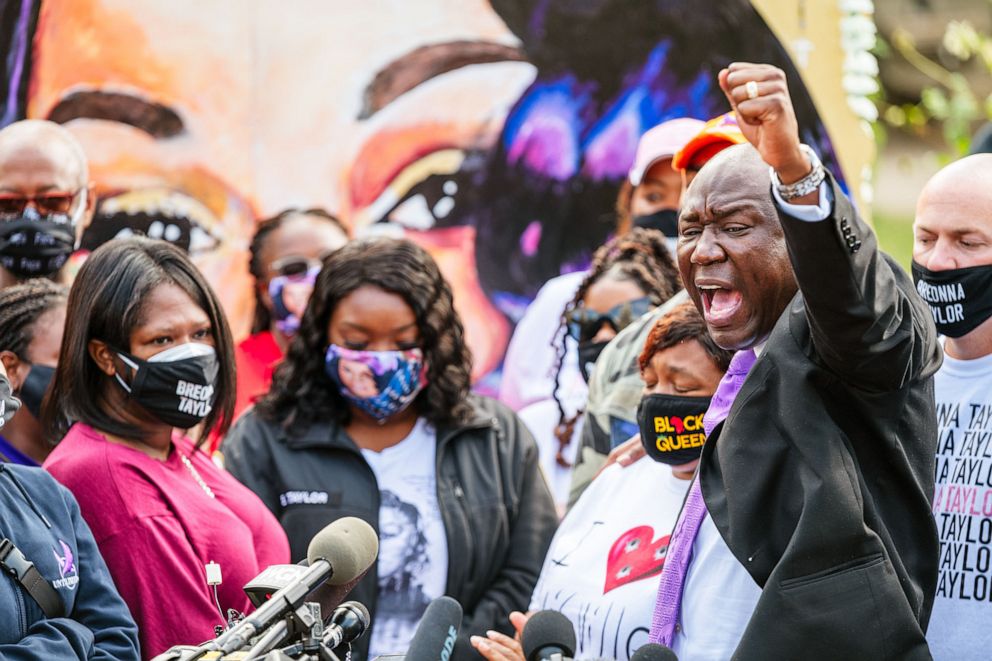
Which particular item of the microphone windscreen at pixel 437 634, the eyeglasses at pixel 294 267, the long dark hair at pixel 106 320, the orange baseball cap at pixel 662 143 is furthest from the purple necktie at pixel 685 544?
the eyeglasses at pixel 294 267

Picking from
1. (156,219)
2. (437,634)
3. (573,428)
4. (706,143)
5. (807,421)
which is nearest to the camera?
(437,634)

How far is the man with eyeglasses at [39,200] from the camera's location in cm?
561

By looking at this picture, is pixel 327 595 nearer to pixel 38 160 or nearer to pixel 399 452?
pixel 399 452

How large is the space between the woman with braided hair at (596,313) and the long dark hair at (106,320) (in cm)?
177

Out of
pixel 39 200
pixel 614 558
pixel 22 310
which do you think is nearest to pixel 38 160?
pixel 39 200

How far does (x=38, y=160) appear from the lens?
583 cm

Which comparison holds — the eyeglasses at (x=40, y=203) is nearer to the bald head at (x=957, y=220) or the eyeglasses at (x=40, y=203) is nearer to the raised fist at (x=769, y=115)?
the bald head at (x=957, y=220)

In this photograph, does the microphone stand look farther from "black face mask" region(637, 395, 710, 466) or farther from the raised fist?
"black face mask" region(637, 395, 710, 466)

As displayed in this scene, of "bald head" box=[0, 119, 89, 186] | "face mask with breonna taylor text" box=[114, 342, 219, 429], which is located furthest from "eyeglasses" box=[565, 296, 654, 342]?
"bald head" box=[0, 119, 89, 186]

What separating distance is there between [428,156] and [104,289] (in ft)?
14.9

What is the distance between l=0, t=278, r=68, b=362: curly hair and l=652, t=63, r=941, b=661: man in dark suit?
2.70m

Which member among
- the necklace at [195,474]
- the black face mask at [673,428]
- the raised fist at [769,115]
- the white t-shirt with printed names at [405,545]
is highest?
the raised fist at [769,115]

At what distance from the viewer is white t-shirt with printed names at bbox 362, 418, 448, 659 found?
5.03 m

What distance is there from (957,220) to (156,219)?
5.01m
